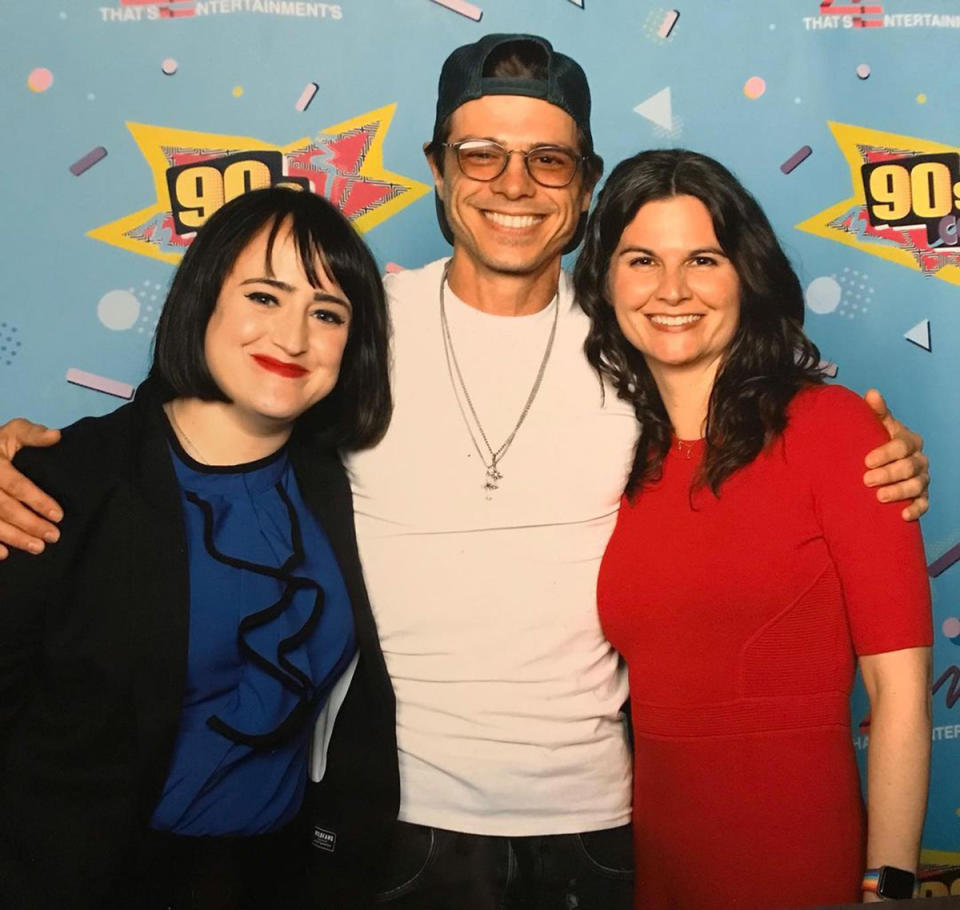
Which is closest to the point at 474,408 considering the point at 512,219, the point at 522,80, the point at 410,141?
the point at 512,219

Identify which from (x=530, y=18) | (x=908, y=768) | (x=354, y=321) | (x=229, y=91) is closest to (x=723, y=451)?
(x=908, y=768)

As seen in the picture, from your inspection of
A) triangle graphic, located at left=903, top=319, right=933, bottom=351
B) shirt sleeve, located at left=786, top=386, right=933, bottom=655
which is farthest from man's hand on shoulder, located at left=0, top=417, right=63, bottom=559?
triangle graphic, located at left=903, top=319, right=933, bottom=351

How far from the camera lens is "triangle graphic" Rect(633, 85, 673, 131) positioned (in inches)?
90.2

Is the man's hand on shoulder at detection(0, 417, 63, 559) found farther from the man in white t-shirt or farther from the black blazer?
the man in white t-shirt

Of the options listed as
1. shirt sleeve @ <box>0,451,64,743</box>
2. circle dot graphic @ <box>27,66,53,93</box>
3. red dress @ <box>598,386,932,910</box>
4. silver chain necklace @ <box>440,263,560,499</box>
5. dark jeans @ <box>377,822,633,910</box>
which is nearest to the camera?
shirt sleeve @ <box>0,451,64,743</box>

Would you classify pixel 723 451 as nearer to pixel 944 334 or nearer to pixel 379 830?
pixel 379 830

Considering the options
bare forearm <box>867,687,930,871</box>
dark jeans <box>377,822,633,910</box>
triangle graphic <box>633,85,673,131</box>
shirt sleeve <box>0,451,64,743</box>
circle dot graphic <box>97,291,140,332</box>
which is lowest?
dark jeans <box>377,822,633,910</box>

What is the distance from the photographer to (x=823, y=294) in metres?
2.36

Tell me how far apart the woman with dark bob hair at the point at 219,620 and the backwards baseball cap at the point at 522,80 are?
355mm

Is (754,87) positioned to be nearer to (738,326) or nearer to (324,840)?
(738,326)

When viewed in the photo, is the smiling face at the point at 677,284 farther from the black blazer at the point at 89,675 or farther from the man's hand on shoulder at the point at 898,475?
the black blazer at the point at 89,675

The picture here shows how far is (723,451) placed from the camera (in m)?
1.60

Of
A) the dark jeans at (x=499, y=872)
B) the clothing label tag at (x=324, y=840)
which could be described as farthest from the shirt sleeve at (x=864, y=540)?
the clothing label tag at (x=324, y=840)

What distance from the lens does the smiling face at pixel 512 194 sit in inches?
68.9
